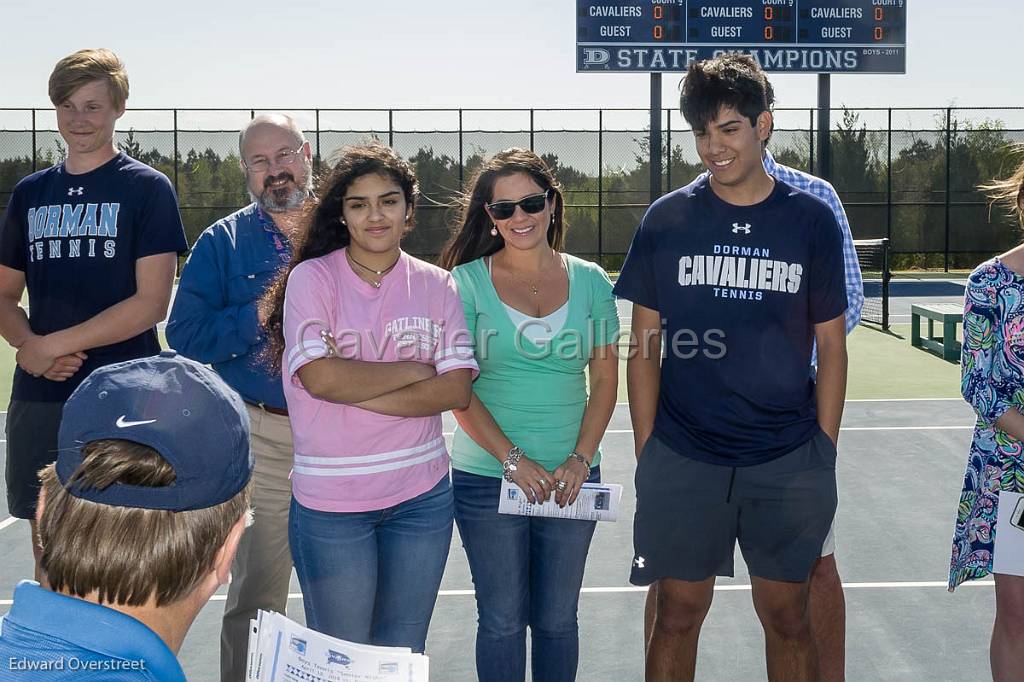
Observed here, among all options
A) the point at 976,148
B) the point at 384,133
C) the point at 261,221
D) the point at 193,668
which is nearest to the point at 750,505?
the point at 261,221

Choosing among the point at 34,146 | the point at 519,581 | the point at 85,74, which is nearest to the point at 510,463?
the point at 519,581

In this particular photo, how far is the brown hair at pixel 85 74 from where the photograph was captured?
3432 mm

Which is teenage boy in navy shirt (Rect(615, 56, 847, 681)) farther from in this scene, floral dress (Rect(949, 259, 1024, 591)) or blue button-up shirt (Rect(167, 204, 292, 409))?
blue button-up shirt (Rect(167, 204, 292, 409))

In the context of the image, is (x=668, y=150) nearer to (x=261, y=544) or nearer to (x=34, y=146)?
(x=34, y=146)

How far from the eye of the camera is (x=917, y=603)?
445 centimetres

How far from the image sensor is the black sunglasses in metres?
3.36

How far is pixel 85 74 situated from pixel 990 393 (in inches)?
116

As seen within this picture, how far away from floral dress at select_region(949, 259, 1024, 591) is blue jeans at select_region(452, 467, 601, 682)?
1.13 m

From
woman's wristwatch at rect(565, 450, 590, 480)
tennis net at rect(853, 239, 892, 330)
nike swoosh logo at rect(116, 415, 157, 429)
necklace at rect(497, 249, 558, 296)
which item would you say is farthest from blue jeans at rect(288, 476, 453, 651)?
tennis net at rect(853, 239, 892, 330)

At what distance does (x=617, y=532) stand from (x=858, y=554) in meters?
1.21

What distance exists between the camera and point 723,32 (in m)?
21.4

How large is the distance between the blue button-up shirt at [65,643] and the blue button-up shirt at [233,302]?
213cm

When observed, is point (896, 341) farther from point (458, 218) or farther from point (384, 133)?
point (384, 133)

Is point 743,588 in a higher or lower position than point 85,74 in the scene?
lower
